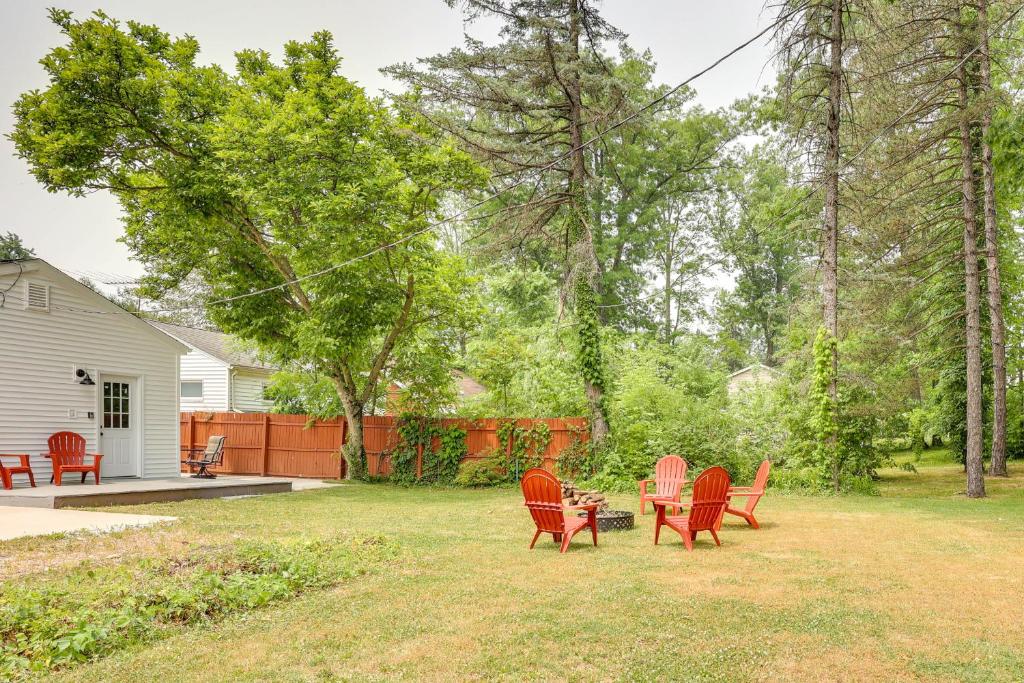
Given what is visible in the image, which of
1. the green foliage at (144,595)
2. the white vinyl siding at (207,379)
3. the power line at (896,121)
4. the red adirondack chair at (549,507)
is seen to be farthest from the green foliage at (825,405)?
the white vinyl siding at (207,379)

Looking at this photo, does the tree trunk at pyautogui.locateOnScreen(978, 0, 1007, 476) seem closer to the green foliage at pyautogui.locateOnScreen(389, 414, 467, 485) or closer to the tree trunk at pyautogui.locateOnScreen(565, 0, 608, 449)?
the tree trunk at pyautogui.locateOnScreen(565, 0, 608, 449)

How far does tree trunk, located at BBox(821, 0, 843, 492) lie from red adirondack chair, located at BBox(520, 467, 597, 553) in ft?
27.4

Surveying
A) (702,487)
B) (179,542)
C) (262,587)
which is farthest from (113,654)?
(702,487)

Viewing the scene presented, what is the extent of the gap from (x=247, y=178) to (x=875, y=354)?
1443 cm

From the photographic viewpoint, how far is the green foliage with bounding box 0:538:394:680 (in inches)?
175

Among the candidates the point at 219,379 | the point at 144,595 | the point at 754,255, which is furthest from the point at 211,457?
the point at 754,255

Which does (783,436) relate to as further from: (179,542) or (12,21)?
(12,21)

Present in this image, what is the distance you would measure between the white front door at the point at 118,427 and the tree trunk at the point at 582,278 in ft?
31.0

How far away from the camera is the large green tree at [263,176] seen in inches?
546

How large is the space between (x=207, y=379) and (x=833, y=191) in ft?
63.5

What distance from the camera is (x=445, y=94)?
51.1ft

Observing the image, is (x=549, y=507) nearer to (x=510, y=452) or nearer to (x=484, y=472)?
(x=484, y=472)

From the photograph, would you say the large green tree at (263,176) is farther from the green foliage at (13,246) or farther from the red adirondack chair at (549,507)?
the green foliage at (13,246)

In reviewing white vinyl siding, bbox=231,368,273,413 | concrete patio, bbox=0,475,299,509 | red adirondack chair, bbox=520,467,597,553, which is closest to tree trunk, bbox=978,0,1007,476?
red adirondack chair, bbox=520,467,597,553
